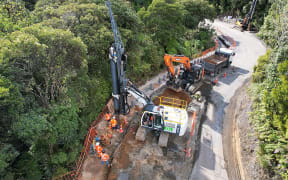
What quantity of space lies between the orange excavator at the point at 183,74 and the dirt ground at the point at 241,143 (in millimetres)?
4296

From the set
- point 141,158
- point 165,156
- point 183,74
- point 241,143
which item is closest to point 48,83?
point 141,158

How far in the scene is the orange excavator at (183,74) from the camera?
1759 cm

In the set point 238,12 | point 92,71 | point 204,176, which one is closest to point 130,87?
point 92,71

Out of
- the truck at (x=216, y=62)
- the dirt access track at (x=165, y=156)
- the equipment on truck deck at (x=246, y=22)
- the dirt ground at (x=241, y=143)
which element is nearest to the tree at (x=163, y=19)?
the truck at (x=216, y=62)

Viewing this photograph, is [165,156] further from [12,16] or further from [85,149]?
[12,16]

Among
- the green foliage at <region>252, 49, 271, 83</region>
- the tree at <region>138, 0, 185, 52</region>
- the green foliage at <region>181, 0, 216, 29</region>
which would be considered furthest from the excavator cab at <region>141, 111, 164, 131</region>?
the green foliage at <region>181, 0, 216, 29</region>

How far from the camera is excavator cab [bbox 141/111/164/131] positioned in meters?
13.0

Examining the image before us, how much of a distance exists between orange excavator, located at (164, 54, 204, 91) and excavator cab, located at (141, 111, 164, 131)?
6.00 meters

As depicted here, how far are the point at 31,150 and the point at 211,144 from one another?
11.5 meters

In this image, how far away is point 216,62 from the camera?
22.6 meters

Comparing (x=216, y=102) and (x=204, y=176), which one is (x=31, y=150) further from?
(x=216, y=102)

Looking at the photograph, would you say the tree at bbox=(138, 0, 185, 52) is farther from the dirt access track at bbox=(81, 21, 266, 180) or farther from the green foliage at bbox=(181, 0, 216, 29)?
the dirt access track at bbox=(81, 21, 266, 180)

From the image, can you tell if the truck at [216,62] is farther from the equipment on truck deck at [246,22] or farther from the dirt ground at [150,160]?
the equipment on truck deck at [246,22]

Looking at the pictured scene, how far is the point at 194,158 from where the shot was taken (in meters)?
12.8
